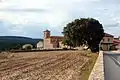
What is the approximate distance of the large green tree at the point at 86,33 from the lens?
7906 centimetres

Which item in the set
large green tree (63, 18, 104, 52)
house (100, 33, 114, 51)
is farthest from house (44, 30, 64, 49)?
large green tree (63, 18, 104, 52)

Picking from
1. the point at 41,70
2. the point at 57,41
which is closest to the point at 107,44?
the point at 57,41

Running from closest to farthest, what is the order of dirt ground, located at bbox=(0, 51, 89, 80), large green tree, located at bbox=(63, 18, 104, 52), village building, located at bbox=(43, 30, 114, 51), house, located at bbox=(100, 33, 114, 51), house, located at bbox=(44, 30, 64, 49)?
Answer: 1. dirt ground, located at bbox=(0, 51, 89, 80)
2. large green tree, located at bbox=(63, 18, 104, 52)
3. house, located at bbox=(100, 33, 114, 51)
4. village building, located at bbox=(43, 30, 114, 51)
5. house, located at bbox=(44, 30, 64, 49)

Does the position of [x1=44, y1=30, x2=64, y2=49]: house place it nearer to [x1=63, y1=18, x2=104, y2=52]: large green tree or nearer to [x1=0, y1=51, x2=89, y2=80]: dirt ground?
[x1=63, y1=18, x2=104, y2=52]: large green tree

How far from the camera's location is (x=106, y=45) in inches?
5113

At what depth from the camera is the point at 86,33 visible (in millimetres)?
79438

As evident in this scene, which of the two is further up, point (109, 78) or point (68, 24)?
point (68, 24)

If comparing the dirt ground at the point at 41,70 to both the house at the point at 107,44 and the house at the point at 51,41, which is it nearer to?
the house at the point at 107,44

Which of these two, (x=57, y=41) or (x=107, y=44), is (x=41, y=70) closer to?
(x=107, y=44)

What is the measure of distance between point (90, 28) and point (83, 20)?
4488 mm

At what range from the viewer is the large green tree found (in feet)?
259

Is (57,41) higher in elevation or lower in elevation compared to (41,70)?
higher

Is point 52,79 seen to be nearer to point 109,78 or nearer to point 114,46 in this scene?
point 109,78

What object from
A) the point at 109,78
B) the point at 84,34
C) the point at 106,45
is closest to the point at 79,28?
the point at 84,34
